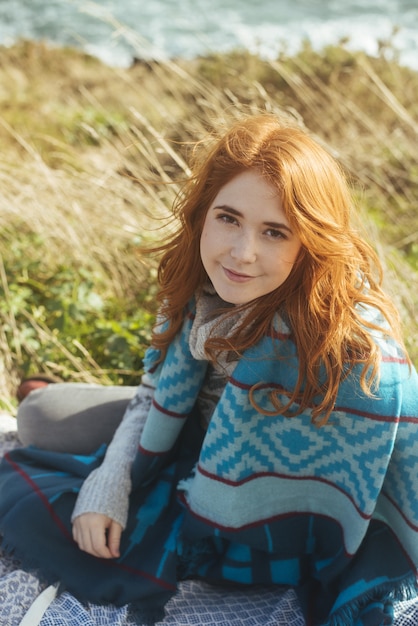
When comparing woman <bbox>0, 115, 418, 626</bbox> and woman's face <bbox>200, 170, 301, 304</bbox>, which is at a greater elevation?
woman's face <bbox>200, 170, 301, 304</bbox>

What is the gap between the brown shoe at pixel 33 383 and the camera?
86.5 inches

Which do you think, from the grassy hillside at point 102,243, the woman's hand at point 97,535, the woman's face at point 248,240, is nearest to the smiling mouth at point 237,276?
the woman's face at point 248,240

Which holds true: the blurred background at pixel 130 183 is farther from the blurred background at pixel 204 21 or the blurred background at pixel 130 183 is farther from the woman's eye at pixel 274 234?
the blurred background at pixel 204 21

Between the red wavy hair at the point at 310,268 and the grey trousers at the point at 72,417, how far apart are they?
566 mm

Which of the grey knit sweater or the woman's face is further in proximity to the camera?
the grey knit sweater

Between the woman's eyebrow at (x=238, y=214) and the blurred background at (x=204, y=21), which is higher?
the blurred background at (x=204, y=21)

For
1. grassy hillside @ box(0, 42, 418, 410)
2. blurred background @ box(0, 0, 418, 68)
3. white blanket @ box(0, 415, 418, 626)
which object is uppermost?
blurred background @ box(0, 0, 418, 68)

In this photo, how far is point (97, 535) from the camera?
5.01 feet

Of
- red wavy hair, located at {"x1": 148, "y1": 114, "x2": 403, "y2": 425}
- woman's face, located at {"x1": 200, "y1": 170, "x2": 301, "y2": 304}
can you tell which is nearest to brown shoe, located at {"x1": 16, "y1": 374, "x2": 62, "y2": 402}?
red wavy hair, located at {"x1": 148, "y1": 114, "x2": 403, "y2": 425}

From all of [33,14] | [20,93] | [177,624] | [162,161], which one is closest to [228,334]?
[177,624]

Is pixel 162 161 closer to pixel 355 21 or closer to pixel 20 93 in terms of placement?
pixel 20 93

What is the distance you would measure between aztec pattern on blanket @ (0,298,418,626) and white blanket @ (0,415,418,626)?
0.12 feet

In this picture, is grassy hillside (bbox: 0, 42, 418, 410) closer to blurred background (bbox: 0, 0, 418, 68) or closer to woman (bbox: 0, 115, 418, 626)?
woman (bbox: 0, 115, 418, 626)

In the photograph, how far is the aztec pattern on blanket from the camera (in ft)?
4.54
